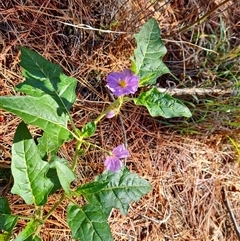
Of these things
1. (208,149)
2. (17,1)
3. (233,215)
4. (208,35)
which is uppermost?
(17,1)

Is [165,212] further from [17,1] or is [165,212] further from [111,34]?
[17,1]

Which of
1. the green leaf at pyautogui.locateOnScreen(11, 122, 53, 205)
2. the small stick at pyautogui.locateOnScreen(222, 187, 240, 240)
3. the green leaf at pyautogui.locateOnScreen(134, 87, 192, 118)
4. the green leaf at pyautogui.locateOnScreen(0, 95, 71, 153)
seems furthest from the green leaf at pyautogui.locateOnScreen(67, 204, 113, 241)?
the small stick at pyautogui.locateOnScreen(222, 187, 240, 240)

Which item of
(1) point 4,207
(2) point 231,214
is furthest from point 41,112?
(2) point 231,214

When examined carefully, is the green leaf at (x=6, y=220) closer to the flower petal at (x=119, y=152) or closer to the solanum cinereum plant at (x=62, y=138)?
the solanum cinereum plant at (x=62, y=138)

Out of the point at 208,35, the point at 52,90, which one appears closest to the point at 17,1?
the point at 52,90

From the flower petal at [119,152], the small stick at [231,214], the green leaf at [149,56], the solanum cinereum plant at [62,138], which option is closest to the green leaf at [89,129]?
the solanum cinereum plant at [62,138]

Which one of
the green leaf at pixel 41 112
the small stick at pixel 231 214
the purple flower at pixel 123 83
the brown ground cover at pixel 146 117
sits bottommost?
the small stick at pixel 231 214

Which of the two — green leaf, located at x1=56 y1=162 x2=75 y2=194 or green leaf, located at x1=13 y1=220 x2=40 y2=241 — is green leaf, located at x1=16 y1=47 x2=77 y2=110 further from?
green leaf, located at x1=13 y1=220 x2=40 y2=241
